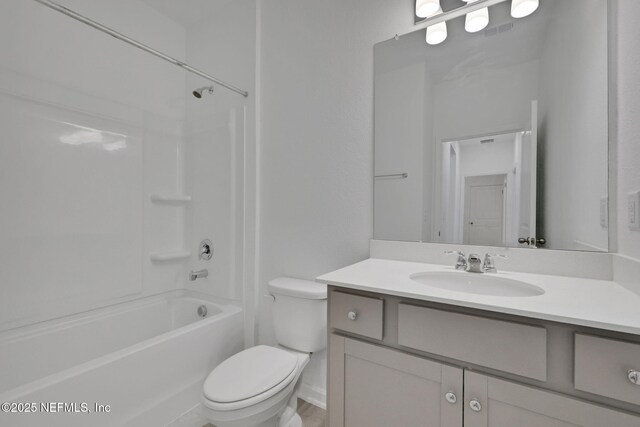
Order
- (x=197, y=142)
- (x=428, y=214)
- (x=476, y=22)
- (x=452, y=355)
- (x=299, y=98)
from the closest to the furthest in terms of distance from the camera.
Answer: (x=452, y=355) → (x=476, y=22) → (x=428, y=214) → (x=299, y=98) → (x=197, y=142)

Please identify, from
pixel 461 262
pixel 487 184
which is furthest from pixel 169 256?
pixel 487 184

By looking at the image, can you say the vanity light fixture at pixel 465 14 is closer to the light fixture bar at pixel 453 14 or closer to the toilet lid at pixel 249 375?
the light fixture bar at pixel 453 14

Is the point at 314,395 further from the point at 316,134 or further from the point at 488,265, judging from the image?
the point at 316,134

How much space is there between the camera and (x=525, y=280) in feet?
3.40

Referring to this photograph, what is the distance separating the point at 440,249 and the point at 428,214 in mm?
180

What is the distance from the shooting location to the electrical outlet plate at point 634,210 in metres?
0.84

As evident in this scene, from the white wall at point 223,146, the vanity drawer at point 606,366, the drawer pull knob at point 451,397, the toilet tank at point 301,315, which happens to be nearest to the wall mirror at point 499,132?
the toilet tank at point 301,315

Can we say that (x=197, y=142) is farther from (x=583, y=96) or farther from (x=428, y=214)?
(x=583, y=96)

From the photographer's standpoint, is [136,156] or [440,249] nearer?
[440,249]

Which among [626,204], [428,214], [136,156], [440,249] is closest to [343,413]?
[440,249]

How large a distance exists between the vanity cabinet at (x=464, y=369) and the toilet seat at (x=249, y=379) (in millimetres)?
298

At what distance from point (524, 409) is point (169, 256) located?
7.13 feet

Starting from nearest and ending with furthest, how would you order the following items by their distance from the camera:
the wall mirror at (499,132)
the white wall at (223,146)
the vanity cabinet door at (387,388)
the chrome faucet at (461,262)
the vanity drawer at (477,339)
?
the vanity drawer at (477,339), the vanity cabinet door at (387,388), the wall mirror at (499,132), the chrome faucet at (461,262), the white wall at (223,146)

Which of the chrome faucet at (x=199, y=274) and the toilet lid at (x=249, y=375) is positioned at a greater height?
the chrome faucet at (x=199, y=274)
